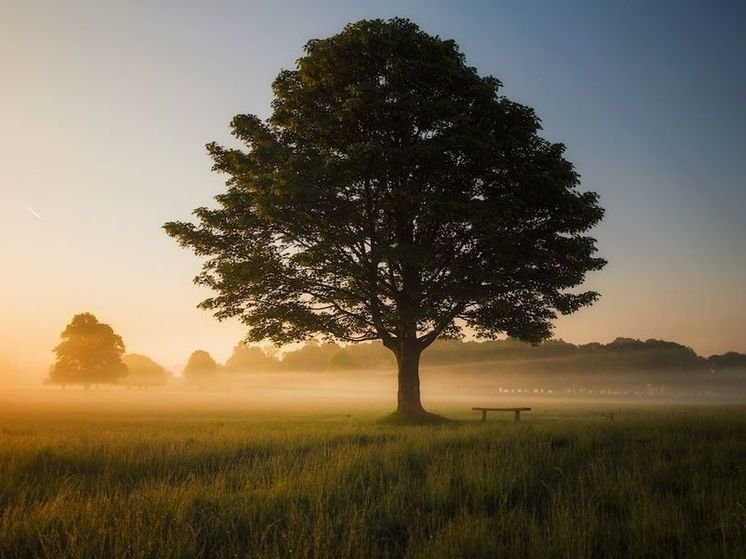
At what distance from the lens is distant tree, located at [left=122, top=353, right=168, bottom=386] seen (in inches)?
5197

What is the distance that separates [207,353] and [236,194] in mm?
152479

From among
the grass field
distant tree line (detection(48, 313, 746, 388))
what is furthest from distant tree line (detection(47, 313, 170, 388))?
the grass field

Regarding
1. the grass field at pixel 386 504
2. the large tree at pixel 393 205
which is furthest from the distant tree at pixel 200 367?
the grass field at pixel 386 504

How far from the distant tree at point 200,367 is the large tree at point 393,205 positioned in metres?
147

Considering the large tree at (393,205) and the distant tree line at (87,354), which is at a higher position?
the large tree at (393,205)

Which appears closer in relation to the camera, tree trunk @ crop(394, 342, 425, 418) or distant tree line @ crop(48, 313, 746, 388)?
tree trunk @ crop(394, 342, 425, 418)

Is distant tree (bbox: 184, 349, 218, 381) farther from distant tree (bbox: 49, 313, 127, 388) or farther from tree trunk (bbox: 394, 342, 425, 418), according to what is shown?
tree trunk (bbox: 394, 342, 425, 418)

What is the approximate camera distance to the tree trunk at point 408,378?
79.9 feet

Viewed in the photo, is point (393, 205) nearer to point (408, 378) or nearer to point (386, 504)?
point (408, 378)

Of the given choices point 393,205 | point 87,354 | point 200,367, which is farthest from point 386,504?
point 200,367

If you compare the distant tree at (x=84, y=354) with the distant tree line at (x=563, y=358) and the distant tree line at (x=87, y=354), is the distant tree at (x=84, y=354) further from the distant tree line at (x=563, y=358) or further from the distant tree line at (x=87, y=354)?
the distant tree line at (x=563, y=358)

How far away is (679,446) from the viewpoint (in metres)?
11.1

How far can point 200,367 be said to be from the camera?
523 feet

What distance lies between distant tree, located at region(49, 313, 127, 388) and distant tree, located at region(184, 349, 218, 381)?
77489 millimetres
